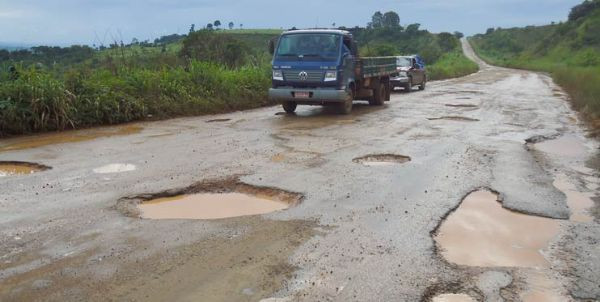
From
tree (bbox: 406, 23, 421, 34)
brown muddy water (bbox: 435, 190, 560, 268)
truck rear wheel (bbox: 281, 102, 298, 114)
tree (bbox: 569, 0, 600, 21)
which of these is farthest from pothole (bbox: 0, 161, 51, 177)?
tree (bbox: 569, 0, 600, 21)

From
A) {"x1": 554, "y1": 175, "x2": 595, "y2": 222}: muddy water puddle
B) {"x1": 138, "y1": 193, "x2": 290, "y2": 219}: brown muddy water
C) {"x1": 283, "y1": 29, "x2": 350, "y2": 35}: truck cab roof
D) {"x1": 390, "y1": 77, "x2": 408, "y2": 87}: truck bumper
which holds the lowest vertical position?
{"x1": 554, "y1": 175, "x2": 595, "y2": 222}: muddy water puddle

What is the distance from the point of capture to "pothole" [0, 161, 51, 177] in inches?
258

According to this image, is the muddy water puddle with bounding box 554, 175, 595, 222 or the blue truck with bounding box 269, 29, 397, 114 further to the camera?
the blue truck with bounding box 269, 29, 397, 114

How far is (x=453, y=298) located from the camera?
3266 mm

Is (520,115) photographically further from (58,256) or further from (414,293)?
(58,256)

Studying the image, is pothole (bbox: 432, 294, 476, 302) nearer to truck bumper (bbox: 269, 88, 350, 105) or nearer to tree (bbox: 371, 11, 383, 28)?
truck bumper (bbox: 269, 88, 350, 105)

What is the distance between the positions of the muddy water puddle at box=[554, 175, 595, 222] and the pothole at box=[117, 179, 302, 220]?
2.73 meters

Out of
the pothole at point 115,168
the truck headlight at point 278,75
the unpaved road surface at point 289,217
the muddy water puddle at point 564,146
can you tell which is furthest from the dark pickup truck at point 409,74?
→ the pothole at point 115,168

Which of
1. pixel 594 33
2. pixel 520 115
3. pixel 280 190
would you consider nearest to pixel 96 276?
pixel 280 190

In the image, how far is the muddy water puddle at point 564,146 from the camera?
838 centimetres

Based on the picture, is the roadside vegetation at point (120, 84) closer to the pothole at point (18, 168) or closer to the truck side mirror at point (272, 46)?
the truck side mirror at point (272, 46)

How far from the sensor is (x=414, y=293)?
10.8ft

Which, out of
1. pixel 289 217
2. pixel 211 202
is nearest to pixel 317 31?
pixel 211 202

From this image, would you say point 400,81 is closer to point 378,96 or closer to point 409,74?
point 409,74
